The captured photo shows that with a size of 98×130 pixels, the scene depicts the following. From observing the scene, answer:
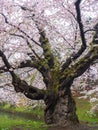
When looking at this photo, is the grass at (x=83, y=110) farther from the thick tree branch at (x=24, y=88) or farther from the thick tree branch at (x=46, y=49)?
the thick tree branch at (x=24, y=88)

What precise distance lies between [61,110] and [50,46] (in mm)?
3454

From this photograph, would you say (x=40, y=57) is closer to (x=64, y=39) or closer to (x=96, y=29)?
(x=64, y=39)

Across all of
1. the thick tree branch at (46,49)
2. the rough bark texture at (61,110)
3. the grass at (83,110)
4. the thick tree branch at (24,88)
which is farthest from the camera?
the grass at (83,110)

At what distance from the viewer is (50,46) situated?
Answer: 17.9 metres

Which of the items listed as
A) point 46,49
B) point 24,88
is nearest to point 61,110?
point 24,88

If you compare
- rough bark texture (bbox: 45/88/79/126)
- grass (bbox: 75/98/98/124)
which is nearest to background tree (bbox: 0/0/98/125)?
rough bark texture (bbox: 45/88/79/126)

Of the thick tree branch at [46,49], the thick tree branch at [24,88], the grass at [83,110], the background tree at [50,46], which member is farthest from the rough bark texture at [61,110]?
the grass at [83,110]

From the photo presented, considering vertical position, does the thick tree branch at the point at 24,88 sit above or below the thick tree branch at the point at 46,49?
below

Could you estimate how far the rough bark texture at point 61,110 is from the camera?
54.0 feet

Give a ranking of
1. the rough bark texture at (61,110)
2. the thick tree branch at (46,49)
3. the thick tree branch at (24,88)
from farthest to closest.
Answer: the thick tree branch at (46,49) → the rough bark texture at (61,110) → the thick tree branch at (24,88)

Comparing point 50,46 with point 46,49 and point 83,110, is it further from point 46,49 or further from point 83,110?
point 83,110

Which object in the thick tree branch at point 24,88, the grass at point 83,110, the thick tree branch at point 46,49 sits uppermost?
the thick tree branch at point 46,49

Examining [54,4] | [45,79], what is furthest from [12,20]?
[45,79]

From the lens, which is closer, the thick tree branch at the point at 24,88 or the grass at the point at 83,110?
the thick tree branch at the point at 24,88
